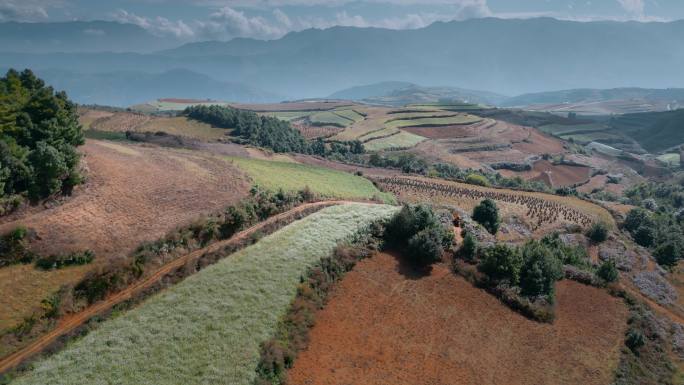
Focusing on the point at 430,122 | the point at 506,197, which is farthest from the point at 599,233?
the point at 430,122

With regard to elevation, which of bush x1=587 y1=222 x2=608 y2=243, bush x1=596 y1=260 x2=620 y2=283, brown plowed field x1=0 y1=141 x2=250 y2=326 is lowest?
bush x1=587 y1=222 x2=608 y2=243

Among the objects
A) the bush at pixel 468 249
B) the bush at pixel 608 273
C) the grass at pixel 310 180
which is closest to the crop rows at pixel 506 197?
the grass at pixel 310 180

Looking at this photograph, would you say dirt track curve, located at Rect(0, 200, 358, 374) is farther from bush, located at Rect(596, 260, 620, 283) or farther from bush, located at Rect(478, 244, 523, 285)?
bush, located at Rect(596, 260, 620, 283)

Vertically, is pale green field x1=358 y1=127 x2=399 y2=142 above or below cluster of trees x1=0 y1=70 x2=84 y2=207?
below

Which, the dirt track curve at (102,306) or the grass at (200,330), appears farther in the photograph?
the dirt track curve at (102,306)

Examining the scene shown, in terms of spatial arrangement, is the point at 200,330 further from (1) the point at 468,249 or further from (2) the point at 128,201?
(1) the point at 468,249

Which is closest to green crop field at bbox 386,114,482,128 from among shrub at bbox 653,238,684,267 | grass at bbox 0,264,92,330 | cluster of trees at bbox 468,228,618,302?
shrub at bbox 653,238,684,267

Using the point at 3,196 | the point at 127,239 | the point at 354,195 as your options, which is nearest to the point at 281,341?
the point at 127,239

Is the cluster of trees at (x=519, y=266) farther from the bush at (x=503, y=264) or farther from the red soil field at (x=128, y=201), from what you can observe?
the red soil field at (x=128, y=201)
